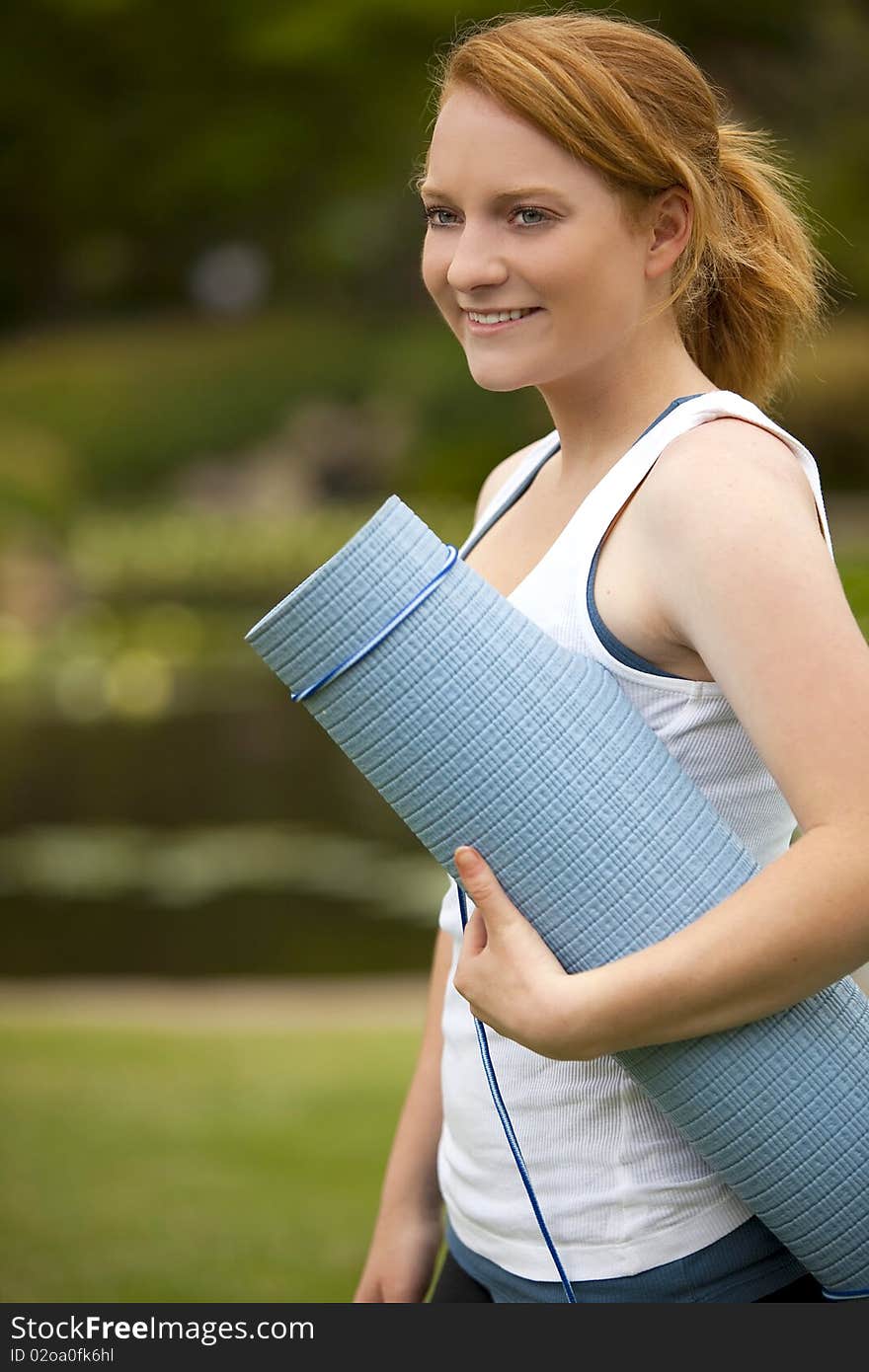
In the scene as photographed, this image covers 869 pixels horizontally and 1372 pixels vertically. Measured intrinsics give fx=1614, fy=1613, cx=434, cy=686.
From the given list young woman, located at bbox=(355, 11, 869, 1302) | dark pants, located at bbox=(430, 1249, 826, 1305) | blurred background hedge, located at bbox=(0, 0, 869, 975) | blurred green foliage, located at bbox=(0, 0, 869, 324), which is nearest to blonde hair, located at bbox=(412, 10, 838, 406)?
young woman, located at bbox=(355, 11, 869, 1302)

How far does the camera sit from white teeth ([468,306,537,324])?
964 millimetres

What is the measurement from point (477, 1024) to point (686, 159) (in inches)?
21.2

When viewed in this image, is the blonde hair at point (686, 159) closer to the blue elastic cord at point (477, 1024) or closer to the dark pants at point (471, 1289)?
the blue elastic cord at point (477, 1024)

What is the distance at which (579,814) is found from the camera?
34.9 inches

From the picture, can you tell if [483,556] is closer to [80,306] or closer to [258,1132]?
[258,1132]

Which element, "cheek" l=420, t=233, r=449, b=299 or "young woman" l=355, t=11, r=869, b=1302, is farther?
"cheek" l=420, t=233, r=449, b=299

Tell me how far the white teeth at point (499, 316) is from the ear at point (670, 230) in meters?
0.08

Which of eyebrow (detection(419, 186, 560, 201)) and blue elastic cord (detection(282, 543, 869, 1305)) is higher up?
eyebrow (detection(419, 186, 560, 201))

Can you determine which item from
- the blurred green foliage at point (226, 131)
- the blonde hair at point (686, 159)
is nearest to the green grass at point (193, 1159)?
the blonde hair at point (686, 159)

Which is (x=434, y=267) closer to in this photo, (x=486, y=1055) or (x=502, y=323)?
(x=502, y=323)

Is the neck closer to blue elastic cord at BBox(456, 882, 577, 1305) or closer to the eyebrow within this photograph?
the eyebrow

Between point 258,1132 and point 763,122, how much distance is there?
752cm

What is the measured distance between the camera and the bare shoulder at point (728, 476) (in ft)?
2.79

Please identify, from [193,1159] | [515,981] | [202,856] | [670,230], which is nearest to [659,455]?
[670,230]
